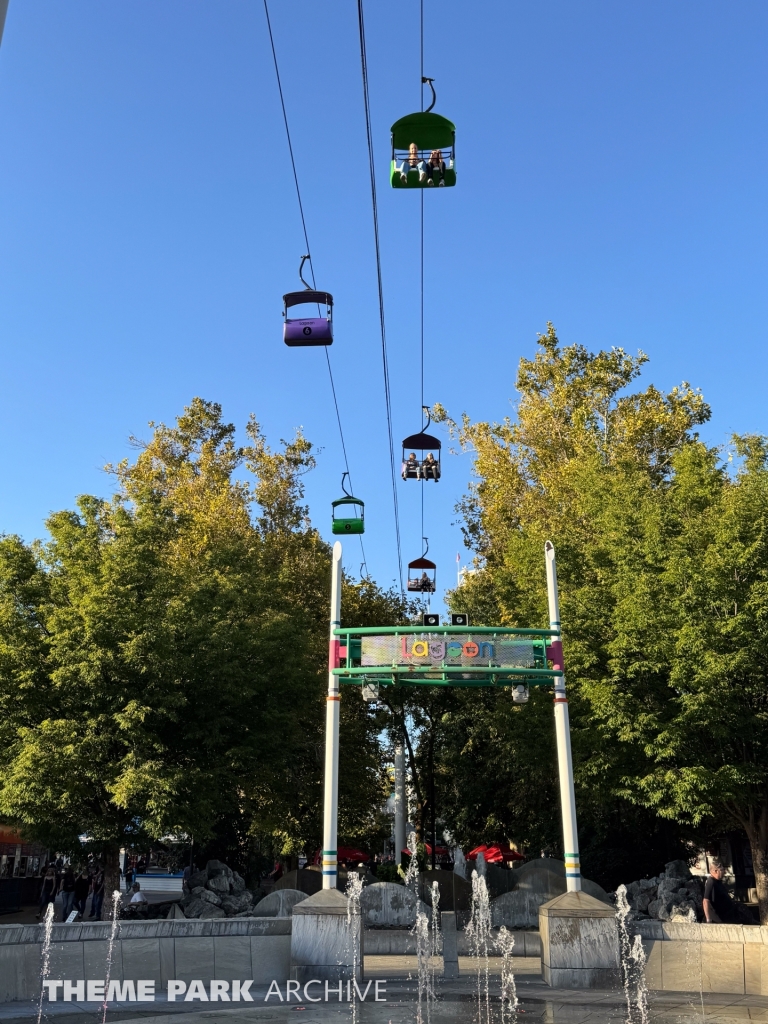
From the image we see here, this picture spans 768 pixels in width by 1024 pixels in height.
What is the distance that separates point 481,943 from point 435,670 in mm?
8136

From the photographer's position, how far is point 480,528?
A: 4022cm

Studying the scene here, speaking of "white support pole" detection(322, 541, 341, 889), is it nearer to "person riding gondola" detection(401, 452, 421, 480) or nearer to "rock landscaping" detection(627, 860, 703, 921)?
"person riding gondola" detection(401, 452, 421, 480)

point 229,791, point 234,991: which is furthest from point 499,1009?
point 229,791

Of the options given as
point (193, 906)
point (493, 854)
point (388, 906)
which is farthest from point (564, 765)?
point (493, 854)

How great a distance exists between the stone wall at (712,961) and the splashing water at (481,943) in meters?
2.57

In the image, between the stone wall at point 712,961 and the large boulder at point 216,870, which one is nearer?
the stone wall at point 712,961

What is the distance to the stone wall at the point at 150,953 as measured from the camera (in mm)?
12312

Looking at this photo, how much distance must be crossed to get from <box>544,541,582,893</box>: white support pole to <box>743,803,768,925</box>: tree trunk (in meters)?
8.24

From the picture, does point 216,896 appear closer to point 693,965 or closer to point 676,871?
point 676,871

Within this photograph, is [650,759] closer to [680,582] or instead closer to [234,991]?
[680,582]

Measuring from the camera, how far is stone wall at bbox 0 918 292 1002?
40.4 feet

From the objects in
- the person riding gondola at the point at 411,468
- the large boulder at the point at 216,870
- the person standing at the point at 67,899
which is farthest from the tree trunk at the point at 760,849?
the person standing at the point at 67,899

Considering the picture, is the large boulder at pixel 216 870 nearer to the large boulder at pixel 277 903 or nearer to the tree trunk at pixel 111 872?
the tree trunk at pixel 111 872

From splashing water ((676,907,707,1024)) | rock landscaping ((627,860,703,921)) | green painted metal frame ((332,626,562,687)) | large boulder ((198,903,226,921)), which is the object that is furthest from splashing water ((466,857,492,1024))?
large boulder ((198,903,226,921))
